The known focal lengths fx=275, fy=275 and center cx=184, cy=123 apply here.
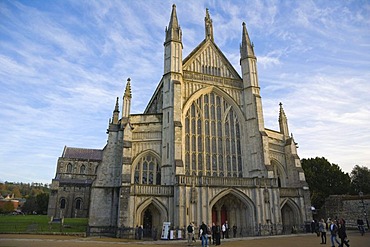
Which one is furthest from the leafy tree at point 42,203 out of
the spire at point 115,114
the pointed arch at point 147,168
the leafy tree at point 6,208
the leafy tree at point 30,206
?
the pointed arch at point 147,168

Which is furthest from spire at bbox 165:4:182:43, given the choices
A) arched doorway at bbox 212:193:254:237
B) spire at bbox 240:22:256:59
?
arched doorway at bbox 212:193:254:237

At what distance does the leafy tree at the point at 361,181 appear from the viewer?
155 ft

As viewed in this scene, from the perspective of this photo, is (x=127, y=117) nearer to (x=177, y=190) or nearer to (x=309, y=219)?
(x=177, y=190)

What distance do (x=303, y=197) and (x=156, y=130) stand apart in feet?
58.0

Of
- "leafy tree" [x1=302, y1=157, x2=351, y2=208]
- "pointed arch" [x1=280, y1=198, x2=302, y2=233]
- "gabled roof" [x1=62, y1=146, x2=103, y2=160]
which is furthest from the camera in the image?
"gabled roof" [x1=62, y1=146, x2=103, y2=160]

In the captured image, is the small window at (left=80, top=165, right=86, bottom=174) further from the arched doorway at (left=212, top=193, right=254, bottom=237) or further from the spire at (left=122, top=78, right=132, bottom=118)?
the arched doorway at (left=212, top=193, right=254, bottom=237)

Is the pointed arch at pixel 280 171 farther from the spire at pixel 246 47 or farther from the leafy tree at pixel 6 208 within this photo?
the leafy tree at pixel 6 208

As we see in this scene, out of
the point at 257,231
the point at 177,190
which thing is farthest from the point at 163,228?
the point at 257,231

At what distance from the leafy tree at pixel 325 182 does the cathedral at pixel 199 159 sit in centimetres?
1451

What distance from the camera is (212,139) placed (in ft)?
99.8

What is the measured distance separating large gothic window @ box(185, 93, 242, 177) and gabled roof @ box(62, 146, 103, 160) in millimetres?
38818

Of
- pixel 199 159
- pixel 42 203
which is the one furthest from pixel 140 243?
pixel 42 203

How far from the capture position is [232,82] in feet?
111

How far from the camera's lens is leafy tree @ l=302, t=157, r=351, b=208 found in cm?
4378
